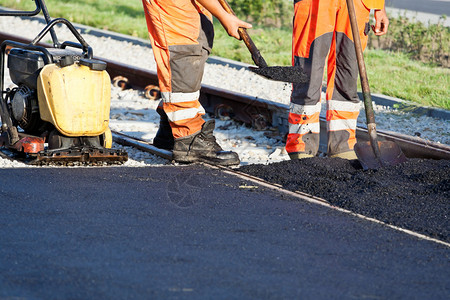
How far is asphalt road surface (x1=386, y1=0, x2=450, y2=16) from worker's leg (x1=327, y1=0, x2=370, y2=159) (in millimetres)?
10795

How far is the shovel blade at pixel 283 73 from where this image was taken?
5.46 meters

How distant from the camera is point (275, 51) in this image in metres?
10.6

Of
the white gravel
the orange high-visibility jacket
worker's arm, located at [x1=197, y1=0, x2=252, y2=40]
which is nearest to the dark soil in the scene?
the white gravel

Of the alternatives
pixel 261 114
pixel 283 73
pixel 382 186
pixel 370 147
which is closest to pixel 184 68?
pixel 283 73

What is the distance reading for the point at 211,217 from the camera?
4.26 m

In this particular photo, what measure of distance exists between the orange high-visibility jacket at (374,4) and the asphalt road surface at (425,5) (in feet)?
34.7

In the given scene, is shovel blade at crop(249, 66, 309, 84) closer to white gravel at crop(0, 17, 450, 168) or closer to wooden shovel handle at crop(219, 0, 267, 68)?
wooden shovel handle at crop(219, 0, 267, 68)

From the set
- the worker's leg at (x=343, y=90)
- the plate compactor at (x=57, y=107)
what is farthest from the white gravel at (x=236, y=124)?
the worker's leg at (x=343, y=90)

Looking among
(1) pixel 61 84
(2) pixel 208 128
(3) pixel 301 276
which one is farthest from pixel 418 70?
(3) pixel 301 276

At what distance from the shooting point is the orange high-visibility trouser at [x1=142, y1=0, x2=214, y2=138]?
5590 millimetres

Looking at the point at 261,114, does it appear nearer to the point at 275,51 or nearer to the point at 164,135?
the point at 164,135

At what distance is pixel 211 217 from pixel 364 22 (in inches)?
95.4

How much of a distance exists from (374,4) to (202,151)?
1.81 meters

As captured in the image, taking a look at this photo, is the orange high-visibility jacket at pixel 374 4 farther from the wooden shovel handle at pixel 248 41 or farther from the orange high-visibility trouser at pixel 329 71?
the wooden shovel handle at pixel 248 41
